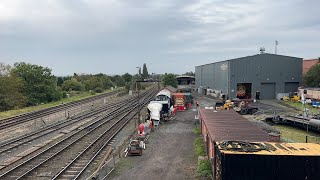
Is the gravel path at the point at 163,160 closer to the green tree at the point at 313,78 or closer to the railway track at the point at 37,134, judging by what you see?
the railway track at the point at 37,134

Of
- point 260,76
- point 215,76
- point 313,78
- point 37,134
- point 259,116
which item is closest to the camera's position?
point 37,134

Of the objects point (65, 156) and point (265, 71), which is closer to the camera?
point (65, 156)

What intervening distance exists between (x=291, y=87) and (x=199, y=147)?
4608 cm

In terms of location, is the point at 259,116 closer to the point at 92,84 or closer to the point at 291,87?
the point at 291,87

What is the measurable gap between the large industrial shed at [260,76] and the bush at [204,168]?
4148 cm

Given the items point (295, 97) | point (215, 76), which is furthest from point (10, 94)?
point (295, 97)

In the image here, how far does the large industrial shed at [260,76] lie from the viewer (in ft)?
192

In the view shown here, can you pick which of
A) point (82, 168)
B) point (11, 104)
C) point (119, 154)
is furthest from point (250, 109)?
point (11, 104)

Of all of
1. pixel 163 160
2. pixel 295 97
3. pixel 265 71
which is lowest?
pixel 163 160

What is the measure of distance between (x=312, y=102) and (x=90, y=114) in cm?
3392

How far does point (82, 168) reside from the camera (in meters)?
18.5

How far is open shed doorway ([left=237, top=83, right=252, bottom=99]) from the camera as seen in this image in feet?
199

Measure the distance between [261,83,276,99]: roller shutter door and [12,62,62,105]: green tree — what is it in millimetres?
41205

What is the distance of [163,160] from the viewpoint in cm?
1964
